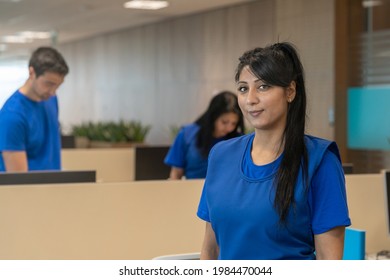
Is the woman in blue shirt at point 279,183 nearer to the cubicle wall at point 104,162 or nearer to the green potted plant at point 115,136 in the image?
the cubicle wall at point 104,162

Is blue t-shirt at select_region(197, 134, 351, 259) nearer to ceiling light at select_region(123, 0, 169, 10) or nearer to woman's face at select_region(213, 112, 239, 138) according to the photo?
woman's face at select_region(213, 112, 239, 138)

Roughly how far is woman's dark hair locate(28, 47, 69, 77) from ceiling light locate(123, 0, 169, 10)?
18.3ft

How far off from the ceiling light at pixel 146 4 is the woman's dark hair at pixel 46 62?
556cm

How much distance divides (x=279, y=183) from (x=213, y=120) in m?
2.08

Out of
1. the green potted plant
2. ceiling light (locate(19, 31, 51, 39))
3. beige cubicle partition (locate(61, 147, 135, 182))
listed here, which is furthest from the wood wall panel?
beige cubicle partition (locate(61, 147, 135, 182))

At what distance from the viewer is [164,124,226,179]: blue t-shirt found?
10.9ft

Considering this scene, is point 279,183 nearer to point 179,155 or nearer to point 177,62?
point 179,155

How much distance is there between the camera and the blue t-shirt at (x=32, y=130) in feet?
8.59

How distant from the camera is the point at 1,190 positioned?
243 centimetres

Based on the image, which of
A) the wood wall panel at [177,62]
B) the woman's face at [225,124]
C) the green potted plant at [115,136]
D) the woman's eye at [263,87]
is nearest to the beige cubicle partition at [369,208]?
the woman's face at [225,124]

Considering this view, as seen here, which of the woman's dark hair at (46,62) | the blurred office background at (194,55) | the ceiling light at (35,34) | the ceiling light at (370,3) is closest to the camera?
the woman's dark hair at (46,62)

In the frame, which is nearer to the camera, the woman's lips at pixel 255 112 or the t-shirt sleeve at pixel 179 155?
the woman's lips at pixel 255 112
